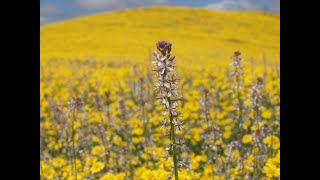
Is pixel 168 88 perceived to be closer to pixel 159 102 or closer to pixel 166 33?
pixel 159 102

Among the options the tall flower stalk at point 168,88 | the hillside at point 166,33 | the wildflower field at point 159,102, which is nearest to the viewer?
the tall flower stalk at point 168,88

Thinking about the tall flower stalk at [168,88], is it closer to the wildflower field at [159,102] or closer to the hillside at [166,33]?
the wildflower field at [159,102]

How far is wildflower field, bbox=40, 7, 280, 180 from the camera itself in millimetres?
3799

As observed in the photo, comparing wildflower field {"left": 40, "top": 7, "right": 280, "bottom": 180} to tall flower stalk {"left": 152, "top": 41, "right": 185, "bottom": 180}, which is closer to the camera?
tall flower stalk {"left": 152, "top": 41, "right": 185, "bottom": 180}

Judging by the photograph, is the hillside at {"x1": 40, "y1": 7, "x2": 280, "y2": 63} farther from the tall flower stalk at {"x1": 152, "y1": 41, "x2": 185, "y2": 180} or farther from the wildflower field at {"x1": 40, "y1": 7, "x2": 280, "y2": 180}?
the tall flower stalk at {"x1": 152, "y1": 41, "x2": 185, "y2": 180}

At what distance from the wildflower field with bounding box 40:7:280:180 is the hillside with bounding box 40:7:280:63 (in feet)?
0.41

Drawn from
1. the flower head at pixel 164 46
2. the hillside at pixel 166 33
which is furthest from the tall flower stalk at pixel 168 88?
the hillside at pixel 166 33

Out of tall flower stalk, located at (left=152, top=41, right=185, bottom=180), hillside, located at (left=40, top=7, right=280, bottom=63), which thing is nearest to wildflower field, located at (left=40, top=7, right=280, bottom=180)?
tall flower stalk, located at (left=152, top=41, right=185, bottom=180)

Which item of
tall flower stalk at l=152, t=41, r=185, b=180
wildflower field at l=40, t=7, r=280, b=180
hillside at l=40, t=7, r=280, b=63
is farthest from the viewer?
hillside at l=40, t=7, r=280, b=63

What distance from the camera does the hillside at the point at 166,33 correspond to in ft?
97.9

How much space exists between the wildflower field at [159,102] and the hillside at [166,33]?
0.12 meters
